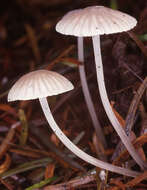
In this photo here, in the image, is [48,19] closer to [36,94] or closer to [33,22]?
[33,22]

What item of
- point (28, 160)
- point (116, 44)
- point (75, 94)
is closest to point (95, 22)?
point (116, 44)

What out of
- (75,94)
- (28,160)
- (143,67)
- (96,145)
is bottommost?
(28,160)

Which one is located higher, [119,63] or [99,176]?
[119,63]

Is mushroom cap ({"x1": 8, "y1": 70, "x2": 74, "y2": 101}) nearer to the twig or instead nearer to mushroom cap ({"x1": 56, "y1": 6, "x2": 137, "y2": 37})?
mushroom cap ({"x1": 56, "y1": 6, "x2": 137, "y2": 37})

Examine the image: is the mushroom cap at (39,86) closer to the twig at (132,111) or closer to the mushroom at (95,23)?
the mushroom at (95,23)

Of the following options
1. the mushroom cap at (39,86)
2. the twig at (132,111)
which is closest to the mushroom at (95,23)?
the mushroom cap at (39,86)

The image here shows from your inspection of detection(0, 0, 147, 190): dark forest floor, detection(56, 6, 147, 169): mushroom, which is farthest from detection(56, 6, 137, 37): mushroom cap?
detection(0, 0, 147, 190): dark forest floor
